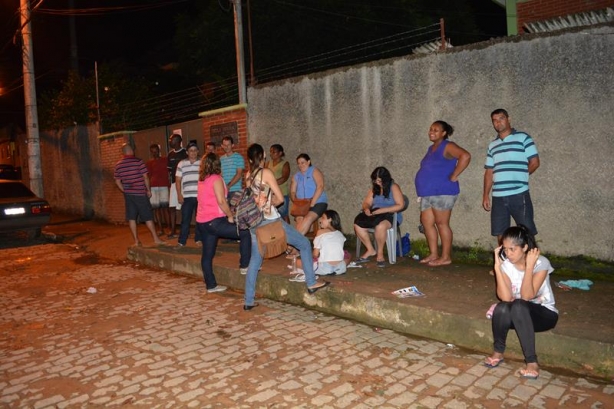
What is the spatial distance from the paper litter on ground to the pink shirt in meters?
2.38

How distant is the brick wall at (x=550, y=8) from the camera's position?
26.7ft

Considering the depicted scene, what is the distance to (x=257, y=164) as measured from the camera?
5.52m

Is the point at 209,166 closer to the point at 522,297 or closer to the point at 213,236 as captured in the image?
the point at 213,236

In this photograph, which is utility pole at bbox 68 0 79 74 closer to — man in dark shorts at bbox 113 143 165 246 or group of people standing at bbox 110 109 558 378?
man in dark shorts at bbox 113 143 165 246

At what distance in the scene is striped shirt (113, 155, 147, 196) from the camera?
8.50 metres

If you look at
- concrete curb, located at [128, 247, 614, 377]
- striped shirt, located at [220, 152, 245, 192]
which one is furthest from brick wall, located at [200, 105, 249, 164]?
concrete curb, located at [128, 247, 614, 377]

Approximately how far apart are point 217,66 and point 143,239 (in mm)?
9422

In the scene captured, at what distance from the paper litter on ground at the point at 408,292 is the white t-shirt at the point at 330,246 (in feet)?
3.41

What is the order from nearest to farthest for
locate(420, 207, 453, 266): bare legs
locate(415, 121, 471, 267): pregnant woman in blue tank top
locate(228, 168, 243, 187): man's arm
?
locate(415, 121, 471, 267): pregnant woman in blue tank top < locate(420, 207, 453, 266): bare legs < locate(228, 168, 243, 187): man's arm

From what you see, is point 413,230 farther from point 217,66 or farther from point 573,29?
point 217,66

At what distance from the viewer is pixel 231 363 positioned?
417cm

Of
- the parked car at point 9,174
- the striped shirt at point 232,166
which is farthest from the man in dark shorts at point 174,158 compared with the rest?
the parked car at point 9,174

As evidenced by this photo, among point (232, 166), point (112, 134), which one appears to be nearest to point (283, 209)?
point (232, 166)

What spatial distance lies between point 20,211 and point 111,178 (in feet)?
9.60
